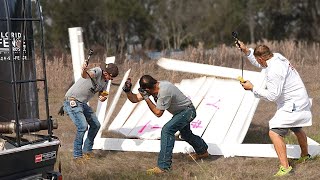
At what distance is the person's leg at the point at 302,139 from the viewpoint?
675 centimetres

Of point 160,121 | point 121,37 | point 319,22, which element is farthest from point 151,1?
point 160,121

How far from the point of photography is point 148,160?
7805 millimetres

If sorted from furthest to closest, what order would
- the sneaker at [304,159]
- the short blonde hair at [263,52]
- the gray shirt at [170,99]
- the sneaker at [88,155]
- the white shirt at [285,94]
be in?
1. the sneaker at [88,155]
2. the sneaker at [304,159]
3. the gray shirt at [170,99]
4. the short blonde hair at [263,52]
5. the white shirt at [285,94]

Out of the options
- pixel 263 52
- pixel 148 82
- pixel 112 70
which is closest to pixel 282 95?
pixel 263 52

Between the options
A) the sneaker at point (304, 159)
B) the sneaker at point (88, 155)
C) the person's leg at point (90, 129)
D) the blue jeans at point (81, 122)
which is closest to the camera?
the sneaker at point (304, 159)

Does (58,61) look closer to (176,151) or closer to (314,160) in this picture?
(176,151)

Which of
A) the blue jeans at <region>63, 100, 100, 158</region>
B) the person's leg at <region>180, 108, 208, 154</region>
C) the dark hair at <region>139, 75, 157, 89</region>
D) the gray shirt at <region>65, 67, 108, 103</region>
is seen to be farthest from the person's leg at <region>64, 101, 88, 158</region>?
the person's leg at <region>180, 108, 208, 154</region>

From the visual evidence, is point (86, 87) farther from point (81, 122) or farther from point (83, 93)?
point (81, 122)

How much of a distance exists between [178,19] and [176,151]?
31.1m

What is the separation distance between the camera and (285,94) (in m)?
6.41

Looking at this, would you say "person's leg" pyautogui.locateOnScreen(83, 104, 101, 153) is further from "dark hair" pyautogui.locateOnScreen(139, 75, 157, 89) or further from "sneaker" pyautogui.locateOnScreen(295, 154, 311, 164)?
"sneaker" pyautogui.locateOnScreen(295, 154, 311, 164)

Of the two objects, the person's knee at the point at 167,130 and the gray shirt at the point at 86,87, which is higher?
the gray shirt at the point at 86,87

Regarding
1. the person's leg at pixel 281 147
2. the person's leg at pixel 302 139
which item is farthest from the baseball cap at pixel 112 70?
the person's leg at pixel 302 139

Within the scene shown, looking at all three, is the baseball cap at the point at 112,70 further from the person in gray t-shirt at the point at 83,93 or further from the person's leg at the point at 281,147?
the person's leg at the point at 281,147
